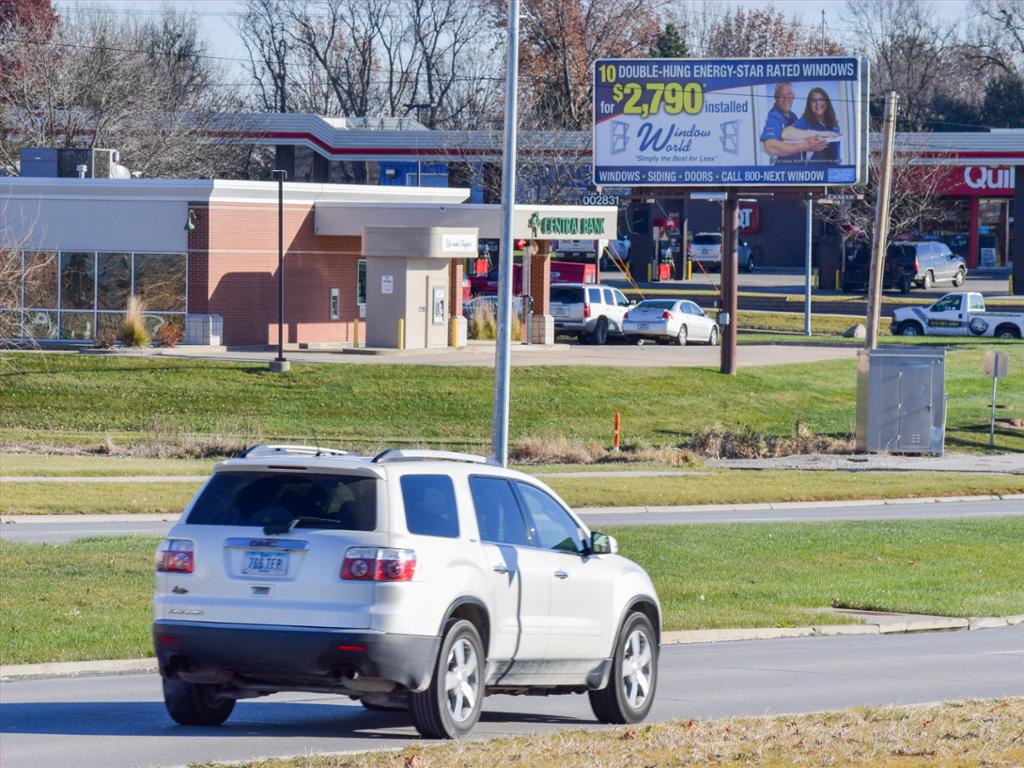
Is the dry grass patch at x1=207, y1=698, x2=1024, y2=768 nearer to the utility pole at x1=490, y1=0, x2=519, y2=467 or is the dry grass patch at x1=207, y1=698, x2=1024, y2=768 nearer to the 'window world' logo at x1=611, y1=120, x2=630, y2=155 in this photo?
the utility pole at x1=490, y1=0, x2=519, y2=467

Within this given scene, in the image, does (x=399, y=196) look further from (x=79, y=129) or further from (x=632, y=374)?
(x=79, y=129)

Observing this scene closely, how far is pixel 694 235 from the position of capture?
293 ft

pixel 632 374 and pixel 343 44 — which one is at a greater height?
pixel 343 44

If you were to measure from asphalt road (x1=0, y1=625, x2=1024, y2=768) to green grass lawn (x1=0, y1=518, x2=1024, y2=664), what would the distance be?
3.80ft

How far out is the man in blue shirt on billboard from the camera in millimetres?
43906

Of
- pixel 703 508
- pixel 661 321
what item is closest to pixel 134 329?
pixel 661 321

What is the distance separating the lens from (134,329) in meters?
43.7

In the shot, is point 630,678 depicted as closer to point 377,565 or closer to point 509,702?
point 509,702

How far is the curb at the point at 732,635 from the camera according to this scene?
12.8 meters

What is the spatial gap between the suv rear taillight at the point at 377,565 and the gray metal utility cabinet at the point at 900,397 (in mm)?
29626

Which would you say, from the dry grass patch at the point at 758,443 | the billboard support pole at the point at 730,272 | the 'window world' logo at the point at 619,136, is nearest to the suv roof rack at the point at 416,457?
the dry grass patch at the point at 758,443

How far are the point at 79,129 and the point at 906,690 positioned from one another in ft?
185

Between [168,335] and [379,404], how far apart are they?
24.5 ft

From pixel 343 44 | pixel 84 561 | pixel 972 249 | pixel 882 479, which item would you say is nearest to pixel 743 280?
pixel 972 249
